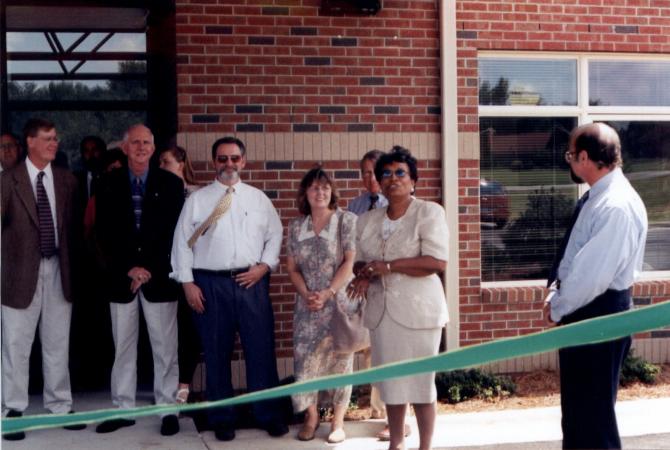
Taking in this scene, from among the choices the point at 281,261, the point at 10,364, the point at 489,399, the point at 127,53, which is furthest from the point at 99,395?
the point at 127,53

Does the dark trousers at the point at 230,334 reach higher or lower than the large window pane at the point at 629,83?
lower

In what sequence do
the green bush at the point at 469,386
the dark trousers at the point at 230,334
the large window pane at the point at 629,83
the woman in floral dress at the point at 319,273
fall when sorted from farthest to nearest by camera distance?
the large window pane at the point at 629,83 < the green bush at the point at 469,386 < the dark trousers at the point at 230,334 < the woman in floral dress at the point at 319,273

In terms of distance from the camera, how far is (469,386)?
25.6 ft

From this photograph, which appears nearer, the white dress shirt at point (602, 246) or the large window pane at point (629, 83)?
the white dress shirt at point (602, 246)

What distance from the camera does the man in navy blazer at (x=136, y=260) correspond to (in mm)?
6684

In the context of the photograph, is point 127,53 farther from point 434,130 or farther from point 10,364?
point 10,364

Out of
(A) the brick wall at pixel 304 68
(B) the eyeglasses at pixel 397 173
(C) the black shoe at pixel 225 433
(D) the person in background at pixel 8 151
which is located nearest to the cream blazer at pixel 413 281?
(B) the eyeglasses at pixel 397 173

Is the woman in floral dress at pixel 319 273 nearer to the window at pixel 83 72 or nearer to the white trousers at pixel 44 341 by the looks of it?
the white trousers at pixel 44 341

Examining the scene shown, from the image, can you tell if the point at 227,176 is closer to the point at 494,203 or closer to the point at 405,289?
the point at 405,289

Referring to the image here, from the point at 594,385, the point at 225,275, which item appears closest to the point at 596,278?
the point at 594,385

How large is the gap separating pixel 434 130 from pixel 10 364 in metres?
3.76

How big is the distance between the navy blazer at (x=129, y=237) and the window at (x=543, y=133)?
9.76 feet

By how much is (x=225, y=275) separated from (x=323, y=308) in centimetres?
68

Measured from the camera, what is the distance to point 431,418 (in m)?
5.78
